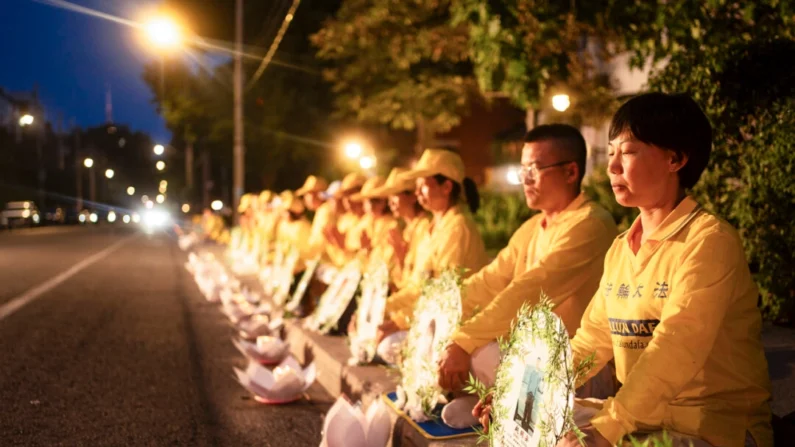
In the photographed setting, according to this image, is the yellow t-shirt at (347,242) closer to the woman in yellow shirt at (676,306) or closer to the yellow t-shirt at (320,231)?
the yellow t-shirt at (320,231)

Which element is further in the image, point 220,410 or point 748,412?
point 220,410

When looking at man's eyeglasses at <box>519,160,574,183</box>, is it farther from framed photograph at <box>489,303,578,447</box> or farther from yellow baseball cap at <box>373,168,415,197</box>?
yellow baseball cap at <box>373,168,415,197</box>

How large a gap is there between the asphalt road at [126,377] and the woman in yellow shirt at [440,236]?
947 millimetres

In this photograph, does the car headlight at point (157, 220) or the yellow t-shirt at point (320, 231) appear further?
the car headlight at point (157, 220)

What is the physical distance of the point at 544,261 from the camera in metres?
4.08

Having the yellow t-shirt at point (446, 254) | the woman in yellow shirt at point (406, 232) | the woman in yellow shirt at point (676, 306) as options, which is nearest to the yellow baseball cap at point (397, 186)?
the woman in yellow shirt at point (406, 232)

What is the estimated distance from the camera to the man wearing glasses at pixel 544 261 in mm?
3938

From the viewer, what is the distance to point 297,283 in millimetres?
10258

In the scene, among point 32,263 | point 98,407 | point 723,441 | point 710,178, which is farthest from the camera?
point 32,263

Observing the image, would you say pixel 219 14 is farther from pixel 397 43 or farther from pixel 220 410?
pixel 220 410

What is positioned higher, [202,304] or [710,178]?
[710,178]

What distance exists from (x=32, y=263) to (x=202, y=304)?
846cm

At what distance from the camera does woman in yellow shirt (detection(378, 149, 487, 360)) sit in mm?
5852

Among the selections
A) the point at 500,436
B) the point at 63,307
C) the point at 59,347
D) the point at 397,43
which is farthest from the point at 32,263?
the point at 500,436
